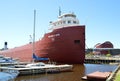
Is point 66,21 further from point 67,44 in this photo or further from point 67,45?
point 67,45

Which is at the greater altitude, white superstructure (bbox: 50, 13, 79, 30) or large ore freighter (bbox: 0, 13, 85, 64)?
white superstructure (bbox: 50, 13, 79, 30)

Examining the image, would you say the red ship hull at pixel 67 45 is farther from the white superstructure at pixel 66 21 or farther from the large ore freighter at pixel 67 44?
the white superstructure at pixel 66 21

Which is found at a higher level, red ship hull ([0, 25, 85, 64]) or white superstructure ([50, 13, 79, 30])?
white superstructure ([50, 13, 79, 30])

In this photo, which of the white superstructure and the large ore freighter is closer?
the large ore freighter

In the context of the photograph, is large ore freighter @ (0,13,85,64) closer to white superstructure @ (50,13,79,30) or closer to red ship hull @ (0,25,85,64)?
red ship hull @ (0,25,85,64)

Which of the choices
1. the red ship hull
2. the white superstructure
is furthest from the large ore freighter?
the white superstructure

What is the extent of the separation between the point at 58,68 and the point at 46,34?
12.6 meters

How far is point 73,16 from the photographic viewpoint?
137 feet

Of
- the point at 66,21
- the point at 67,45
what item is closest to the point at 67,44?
the point at 67,45

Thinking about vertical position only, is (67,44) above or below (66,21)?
below

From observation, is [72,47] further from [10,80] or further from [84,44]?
[10,80]

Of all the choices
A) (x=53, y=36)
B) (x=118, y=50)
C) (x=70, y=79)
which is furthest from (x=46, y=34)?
(x=118, y=50)

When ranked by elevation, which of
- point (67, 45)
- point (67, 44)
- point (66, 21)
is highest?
point (66, 21)

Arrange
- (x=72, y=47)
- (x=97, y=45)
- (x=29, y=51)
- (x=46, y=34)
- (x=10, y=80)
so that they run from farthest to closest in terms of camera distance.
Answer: (x=97, y=45) → (x=29, y=51) → (x=46, y=34) → (x=72, y=47) → (x=10, y=80)
